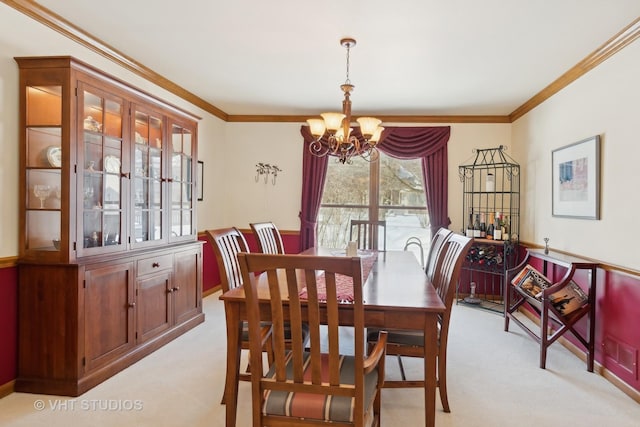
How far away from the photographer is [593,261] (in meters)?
3.07

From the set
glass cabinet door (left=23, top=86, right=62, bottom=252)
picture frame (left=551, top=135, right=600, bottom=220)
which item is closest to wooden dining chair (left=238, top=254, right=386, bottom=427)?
glass cabinet door (left=23, top=86, right=62, bottom=252)

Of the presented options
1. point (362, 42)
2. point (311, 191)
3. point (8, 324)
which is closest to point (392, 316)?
point (362, 42)

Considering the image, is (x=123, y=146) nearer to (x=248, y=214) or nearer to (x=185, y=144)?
(x=185, y=144)

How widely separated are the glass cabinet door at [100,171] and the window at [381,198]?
3092 mm

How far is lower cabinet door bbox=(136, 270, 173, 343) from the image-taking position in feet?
10.0

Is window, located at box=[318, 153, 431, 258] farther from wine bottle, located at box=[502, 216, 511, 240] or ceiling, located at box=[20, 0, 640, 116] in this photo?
ceiling, located at box=[20, 0, 640, 116]

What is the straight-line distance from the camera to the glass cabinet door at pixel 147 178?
10.1ft

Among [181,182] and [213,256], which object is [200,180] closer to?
[213,256]

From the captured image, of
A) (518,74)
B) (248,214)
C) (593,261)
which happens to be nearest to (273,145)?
(248,214)

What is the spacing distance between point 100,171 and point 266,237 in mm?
1366

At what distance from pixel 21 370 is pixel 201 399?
1190mm

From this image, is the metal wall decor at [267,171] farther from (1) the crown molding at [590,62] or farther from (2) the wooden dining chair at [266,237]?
(1) the crown molding at [590,62]

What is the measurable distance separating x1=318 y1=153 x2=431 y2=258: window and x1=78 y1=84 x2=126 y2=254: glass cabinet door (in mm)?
3092

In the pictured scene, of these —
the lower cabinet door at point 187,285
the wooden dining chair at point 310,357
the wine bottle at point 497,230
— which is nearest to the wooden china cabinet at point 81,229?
the lower cabinet door at point 187,285
